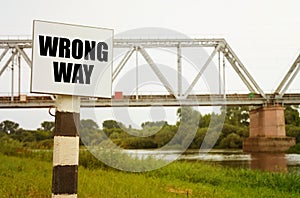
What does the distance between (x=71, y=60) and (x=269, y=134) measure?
1577 inches

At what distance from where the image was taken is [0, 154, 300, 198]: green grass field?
754 cm

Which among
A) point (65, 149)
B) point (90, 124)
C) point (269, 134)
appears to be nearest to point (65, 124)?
point (65, 149)

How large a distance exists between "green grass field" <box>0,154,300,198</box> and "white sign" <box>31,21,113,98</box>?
3521mm

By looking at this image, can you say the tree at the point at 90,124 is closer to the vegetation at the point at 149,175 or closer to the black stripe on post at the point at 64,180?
the vegetation at the point at 149,175

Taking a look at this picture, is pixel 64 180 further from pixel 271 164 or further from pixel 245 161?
pixel 245 161

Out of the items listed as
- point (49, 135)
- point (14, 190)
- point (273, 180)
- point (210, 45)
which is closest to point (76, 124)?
point (14, 190)

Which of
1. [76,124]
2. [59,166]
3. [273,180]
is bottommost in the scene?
[273,180]

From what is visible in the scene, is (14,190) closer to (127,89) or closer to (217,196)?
(127,89)

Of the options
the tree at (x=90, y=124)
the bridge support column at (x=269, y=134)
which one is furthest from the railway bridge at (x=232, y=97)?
the tree at (x=90, y=124)

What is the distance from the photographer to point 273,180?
1258cm

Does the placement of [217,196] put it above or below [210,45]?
below

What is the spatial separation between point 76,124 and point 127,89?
2.99 m

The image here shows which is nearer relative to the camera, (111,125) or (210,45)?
(111,125)

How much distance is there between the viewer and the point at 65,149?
348cm
